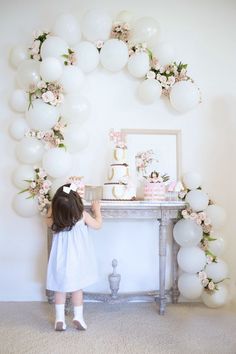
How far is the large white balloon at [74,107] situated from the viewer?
10.0ft

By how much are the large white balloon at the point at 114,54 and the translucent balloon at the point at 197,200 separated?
51.9 inches

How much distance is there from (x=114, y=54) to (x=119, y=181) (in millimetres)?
1120

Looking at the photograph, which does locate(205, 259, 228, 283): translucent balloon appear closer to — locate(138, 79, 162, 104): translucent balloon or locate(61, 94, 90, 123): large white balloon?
locate(138, 79, 162, 104): translucent balloon

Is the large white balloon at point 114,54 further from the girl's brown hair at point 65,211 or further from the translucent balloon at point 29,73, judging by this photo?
the girl's brown hair at point 65,211

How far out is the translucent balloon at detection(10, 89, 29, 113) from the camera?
10.3 ft

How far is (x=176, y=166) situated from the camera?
3320 mm

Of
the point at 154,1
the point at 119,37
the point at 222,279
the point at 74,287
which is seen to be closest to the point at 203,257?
the point at 222,279

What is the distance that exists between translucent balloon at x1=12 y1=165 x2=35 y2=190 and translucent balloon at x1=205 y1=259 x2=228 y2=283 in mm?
1718

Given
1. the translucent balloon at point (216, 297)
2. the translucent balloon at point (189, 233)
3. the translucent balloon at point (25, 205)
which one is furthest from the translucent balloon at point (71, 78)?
the translucent balloon at point (216, 297)

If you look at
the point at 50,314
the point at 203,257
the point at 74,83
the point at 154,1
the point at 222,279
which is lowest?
the point at 50,314

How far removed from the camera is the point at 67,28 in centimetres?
309

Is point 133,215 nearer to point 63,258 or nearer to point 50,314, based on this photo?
point 63,258

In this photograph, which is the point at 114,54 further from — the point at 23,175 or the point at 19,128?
the point at 23,175

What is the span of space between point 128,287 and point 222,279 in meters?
0.85
